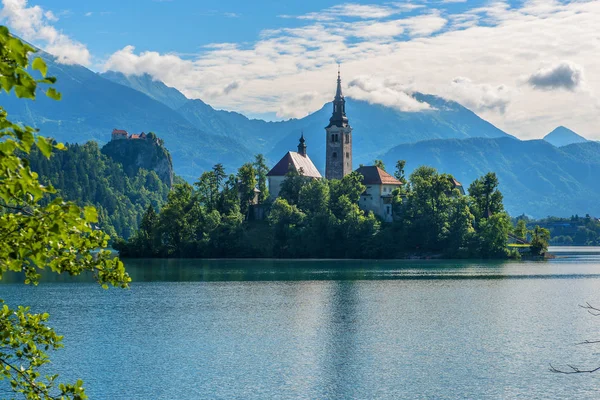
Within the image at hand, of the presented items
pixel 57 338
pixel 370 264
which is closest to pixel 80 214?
pixel 57 338

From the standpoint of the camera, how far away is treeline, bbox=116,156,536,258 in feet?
447

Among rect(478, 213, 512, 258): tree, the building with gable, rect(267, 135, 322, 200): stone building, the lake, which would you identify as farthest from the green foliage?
the lake

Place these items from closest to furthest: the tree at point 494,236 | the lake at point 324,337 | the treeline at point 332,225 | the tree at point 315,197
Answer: the lake at point 324,337 < the tree at point 494,236 < the treeline at point 332,225 < the tree at point 315,197

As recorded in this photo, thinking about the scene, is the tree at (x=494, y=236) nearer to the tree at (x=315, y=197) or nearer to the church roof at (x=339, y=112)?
the tree at (x=315, y=197)

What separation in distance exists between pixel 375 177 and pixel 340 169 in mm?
17084

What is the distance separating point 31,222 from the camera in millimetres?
8461

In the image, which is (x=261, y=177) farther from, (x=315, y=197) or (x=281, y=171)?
(x=315, y=197)

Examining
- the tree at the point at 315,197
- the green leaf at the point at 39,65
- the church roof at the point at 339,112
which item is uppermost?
the church roof at the point at 339,112

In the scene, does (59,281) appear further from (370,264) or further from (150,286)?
(370,264)

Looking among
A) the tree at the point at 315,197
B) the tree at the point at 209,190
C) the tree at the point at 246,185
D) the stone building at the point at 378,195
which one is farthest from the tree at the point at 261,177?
the stone building at the point at 378,195

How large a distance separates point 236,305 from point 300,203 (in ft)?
272

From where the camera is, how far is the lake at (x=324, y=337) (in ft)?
116

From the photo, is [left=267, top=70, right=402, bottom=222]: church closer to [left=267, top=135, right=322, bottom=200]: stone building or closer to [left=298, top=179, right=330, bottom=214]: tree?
[left=267, top=135, right=322, bottom=200]: stone building

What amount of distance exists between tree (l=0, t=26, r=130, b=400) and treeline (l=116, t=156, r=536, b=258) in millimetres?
126789
